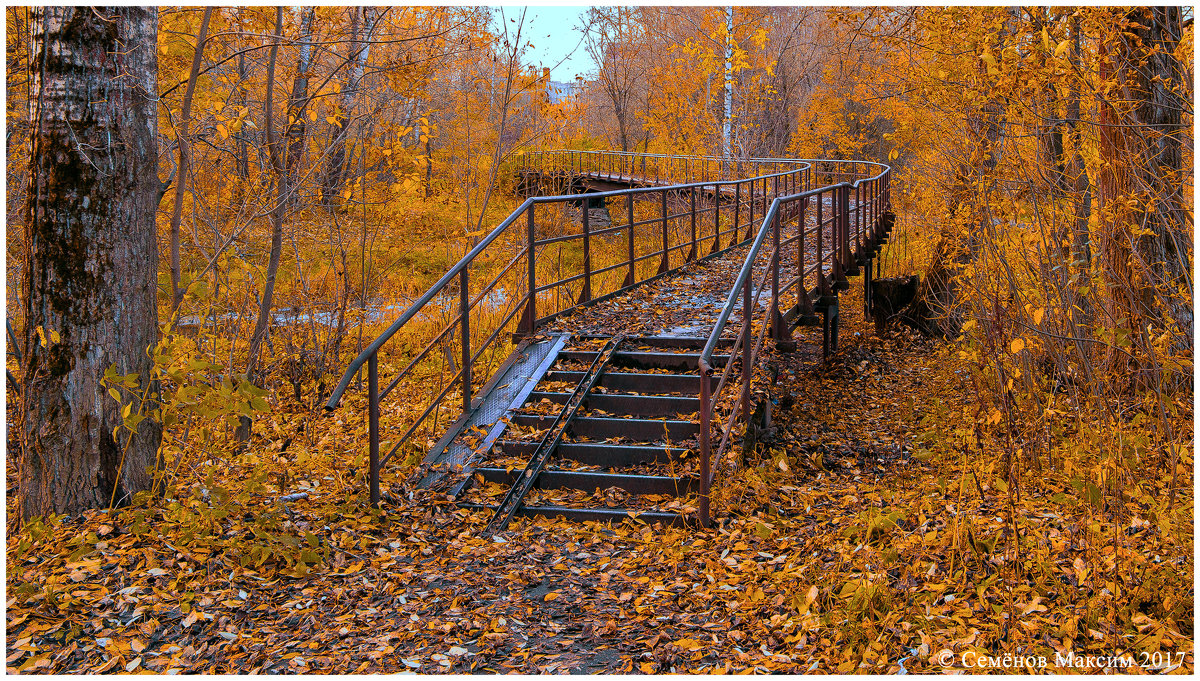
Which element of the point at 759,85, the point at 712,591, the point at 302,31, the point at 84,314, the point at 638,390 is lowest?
the point at 712,591

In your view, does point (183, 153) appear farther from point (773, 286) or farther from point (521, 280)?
point (521, 280)

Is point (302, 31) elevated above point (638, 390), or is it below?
above

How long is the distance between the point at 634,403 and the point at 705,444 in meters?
1.50

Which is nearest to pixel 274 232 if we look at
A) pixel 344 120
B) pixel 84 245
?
pixel 344 120

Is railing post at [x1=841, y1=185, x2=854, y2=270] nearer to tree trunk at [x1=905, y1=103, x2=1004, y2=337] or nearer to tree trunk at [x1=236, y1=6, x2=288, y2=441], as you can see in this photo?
tree trunk at [x1=905, y1=103, x2=1004, y2=337]

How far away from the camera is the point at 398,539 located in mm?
4961

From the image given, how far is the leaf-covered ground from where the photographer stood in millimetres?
3541

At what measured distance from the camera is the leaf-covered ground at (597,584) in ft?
11.6

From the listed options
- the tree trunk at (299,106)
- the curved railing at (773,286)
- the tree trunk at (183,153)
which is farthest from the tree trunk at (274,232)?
the curved railing at (773,286)

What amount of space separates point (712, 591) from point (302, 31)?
6.81 m

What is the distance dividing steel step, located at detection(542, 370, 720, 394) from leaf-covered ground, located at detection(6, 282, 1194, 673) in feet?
3.66

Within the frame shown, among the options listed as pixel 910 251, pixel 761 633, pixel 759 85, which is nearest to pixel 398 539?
pixel 761 633

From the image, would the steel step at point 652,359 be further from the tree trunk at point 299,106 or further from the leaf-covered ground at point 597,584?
the tree trunk at point 299,106

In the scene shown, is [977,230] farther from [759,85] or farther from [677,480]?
[759,85]
